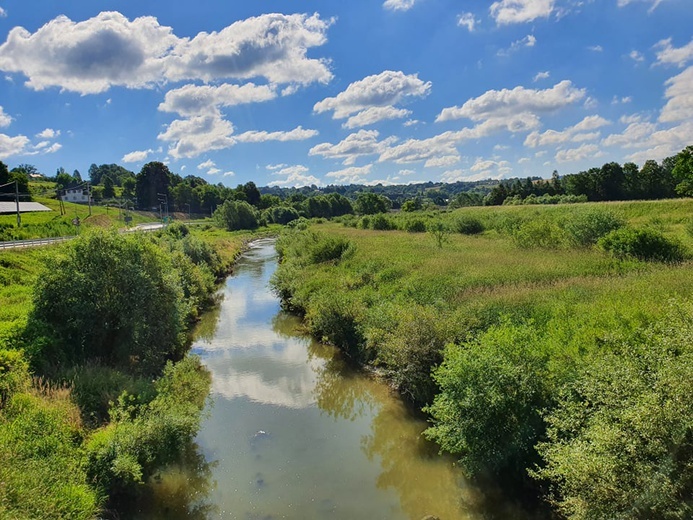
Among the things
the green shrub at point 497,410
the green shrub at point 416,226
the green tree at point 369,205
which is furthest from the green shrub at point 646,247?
the green tree at point 369,205

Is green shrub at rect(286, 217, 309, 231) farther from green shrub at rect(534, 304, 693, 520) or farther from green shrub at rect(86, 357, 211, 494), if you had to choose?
green shrub at rect(534, 304, 693, 520)

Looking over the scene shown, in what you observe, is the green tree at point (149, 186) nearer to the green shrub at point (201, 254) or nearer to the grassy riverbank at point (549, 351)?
the green shrub at point (201, 254)

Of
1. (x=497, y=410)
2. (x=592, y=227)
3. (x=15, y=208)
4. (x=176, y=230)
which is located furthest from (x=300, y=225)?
(x=497, y=410)

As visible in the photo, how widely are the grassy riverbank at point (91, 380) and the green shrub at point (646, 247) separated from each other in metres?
25.6

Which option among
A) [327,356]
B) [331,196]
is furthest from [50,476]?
[331,196]

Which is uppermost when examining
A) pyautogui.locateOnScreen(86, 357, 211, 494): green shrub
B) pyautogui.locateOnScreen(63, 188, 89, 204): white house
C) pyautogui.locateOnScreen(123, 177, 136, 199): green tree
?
pyautogui.locateOnScreen(123, 177, 136, 199): green tree

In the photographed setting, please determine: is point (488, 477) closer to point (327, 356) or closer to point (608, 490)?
point (608, 490)

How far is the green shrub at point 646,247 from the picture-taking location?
25.4 m

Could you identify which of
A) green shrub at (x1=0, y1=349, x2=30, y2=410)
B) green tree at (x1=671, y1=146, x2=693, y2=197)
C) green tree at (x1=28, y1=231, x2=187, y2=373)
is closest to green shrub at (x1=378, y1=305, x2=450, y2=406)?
green tree at (x1=28, y1=231, x2=187, y2=373)

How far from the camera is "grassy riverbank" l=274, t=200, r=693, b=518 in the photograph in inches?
326

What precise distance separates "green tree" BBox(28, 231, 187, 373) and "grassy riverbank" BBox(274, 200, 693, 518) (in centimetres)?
842

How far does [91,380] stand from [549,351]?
583 inches

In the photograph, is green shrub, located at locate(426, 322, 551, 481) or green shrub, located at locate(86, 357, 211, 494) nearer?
green shrub, located at locate(86, 357, 211, 494)

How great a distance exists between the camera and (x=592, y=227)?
107ft
